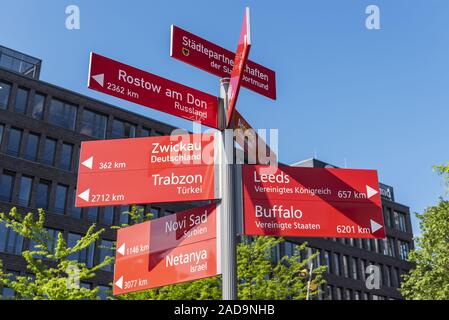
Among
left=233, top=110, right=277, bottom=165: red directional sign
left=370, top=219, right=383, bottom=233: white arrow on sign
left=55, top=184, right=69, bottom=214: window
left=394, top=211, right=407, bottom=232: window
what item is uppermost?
left=394, top=211, right=407, bottom=232: window

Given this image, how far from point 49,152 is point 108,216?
6410mm

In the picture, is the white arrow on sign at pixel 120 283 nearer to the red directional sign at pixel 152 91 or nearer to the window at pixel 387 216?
the red directional sign at pixel 152 91

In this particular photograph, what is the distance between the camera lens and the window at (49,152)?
42263 mm

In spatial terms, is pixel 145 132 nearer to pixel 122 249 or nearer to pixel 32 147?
pixel 32 147

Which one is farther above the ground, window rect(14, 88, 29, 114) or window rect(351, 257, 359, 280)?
window rect(14, 88, 29, 114)

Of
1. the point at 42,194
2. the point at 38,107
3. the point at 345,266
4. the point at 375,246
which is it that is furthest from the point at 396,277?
the point at 38,107

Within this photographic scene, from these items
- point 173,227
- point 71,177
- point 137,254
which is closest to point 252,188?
point 173,227

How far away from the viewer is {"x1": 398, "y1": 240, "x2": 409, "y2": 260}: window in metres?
68.9

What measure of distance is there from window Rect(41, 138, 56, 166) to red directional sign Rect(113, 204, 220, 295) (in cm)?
3809

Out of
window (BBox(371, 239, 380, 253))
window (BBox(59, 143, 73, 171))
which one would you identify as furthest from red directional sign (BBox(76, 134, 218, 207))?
window (BBox(371, 239, 380, 253))

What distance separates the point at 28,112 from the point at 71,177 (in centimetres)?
562

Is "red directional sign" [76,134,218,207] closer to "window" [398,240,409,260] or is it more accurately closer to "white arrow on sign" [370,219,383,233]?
"white arrow on sign" [370,219,383,233]
